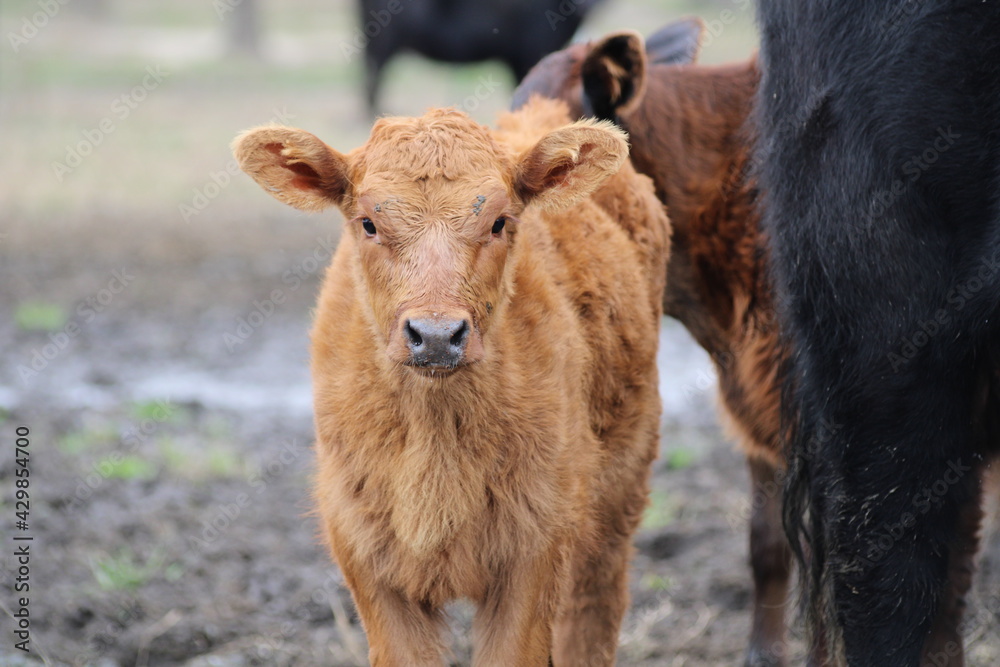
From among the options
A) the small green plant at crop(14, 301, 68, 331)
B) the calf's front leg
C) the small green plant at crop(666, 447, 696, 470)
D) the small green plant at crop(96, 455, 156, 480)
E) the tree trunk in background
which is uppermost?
the calf's front leg

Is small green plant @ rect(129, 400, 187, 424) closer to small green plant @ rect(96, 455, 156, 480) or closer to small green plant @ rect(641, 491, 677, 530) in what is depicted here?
small green plant @ rect(96, 455, 156, 480)

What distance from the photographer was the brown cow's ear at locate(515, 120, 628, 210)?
3143mm

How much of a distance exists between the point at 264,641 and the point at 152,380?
10.9 feet

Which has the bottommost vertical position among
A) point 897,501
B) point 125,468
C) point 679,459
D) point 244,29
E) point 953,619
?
point 244,29

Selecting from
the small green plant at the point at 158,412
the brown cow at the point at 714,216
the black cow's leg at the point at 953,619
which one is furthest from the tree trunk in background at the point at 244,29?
the black cow's leg at the point at 953,619

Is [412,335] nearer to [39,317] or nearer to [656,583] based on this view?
[656,583]

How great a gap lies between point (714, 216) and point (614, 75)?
0.71m

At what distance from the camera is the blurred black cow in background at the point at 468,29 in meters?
11.2

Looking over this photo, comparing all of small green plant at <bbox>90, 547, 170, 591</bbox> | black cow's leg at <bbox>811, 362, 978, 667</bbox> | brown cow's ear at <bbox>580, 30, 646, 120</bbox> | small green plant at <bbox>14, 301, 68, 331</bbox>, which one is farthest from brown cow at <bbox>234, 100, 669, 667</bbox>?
small green plant at <bbox>14, 301, 68, 331</bbox>

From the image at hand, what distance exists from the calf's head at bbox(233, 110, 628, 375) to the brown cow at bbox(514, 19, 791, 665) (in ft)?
4.02

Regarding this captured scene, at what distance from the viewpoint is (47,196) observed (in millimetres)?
11703

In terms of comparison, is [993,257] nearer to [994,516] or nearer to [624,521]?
[624,521]

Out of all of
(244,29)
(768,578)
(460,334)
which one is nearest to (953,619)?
(768,578)

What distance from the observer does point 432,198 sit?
9.88 feet
